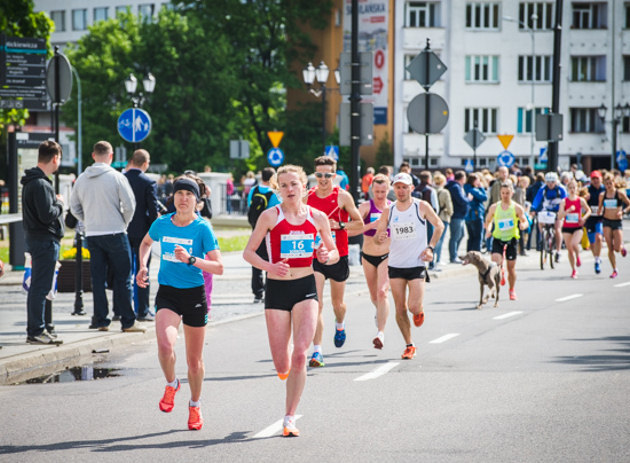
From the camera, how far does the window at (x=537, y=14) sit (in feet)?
208

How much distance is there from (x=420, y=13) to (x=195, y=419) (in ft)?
188

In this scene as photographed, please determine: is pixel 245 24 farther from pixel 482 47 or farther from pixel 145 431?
pixel 145 431

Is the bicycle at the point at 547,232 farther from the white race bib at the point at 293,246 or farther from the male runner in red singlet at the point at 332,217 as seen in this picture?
the white race bib at the point at 293,246

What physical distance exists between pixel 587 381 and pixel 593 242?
42.5ft

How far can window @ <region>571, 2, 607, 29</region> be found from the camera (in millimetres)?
64812

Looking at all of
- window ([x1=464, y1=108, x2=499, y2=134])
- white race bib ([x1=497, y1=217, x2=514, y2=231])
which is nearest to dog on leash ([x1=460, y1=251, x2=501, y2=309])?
white race bib ([x1=497, y1=217, x2=514, y2=231])

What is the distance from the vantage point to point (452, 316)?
14.6 meters

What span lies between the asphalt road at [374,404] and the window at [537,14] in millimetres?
52779

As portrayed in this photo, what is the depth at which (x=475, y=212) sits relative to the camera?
22781mm

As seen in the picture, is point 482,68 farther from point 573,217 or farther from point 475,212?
point 573,217

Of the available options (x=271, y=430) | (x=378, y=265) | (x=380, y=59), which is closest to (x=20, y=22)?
(x=378, y=265)

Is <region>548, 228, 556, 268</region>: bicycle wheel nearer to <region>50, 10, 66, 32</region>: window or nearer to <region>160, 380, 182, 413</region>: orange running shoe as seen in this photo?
<region>160, 380, 182, 413</region>: orange running shoe

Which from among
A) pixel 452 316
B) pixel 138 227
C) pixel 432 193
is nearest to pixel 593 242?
pixel 432 193

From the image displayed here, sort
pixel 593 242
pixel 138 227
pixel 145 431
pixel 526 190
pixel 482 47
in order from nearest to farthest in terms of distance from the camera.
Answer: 1. pixel 145 431
2. pixel 138 227
3. pixel 593 242
4. pixel 526 190
5. pixel 482 47
